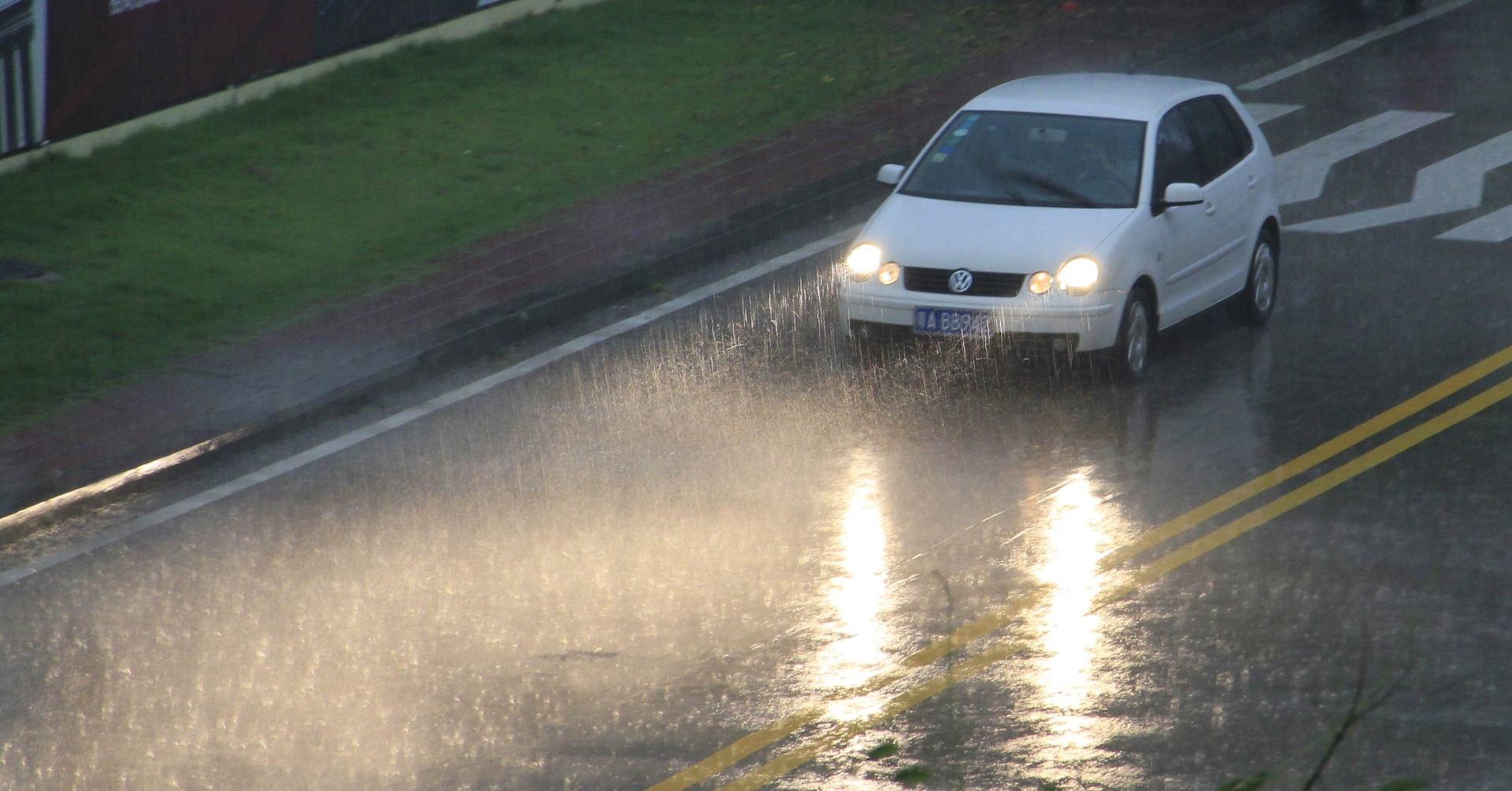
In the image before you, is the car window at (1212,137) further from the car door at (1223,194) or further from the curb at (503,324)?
the curb at (503,324)

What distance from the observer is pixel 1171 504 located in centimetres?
927

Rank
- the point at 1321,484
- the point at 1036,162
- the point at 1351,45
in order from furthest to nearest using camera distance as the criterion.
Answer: the point at 1351,45
the point at 1036,162
the point at 1321,484

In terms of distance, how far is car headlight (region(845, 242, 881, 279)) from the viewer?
11.4 meters

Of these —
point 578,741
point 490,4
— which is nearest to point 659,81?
point 490,4

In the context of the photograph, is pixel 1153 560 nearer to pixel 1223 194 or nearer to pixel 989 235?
pixel 989 235

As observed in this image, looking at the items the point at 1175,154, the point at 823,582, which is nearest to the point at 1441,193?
the point at 1175,154

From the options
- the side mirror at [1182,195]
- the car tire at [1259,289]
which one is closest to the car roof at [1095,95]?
the side mirror at [1182,195]

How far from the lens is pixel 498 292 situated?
13.3 m

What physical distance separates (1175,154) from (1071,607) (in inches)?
189

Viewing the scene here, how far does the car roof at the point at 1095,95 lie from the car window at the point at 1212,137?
9cm

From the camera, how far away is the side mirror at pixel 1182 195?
11.4 metres

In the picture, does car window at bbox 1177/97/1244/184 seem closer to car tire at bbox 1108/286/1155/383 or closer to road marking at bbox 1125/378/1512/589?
car tire at bbox 1108/286/1155/383

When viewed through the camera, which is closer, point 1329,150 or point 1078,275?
point 1078,275

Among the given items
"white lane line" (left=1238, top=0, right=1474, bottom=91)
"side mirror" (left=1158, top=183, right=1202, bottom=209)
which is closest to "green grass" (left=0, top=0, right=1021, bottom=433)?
"white lane line" (left=1238, top=0, right=1474, bottom=91)
